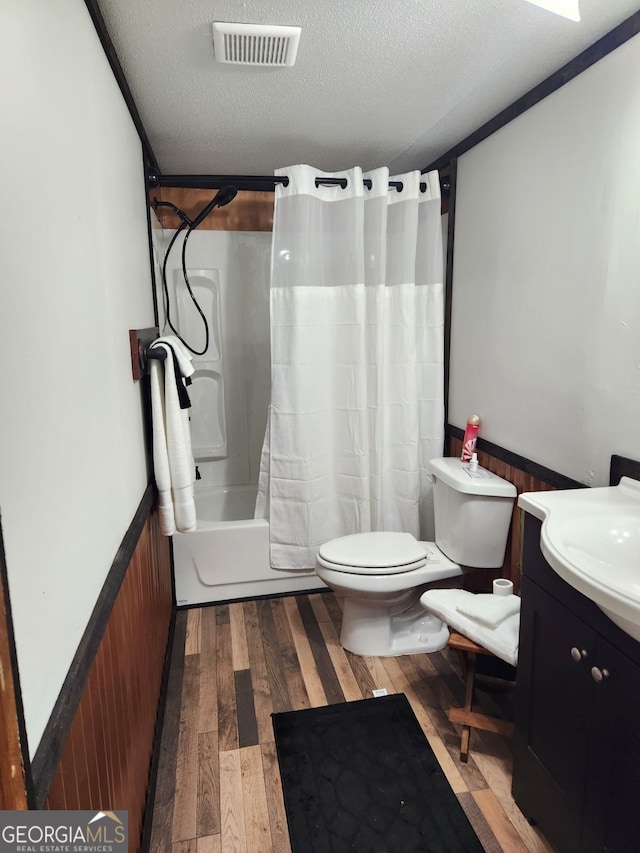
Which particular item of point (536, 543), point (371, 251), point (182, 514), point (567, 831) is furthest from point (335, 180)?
point (567, 831)

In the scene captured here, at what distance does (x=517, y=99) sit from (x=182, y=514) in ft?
6.50

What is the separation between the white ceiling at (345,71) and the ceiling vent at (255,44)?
0.02m

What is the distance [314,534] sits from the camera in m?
2.40

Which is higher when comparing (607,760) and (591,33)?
(591,33)

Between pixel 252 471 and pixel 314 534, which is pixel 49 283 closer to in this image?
pixel 314 534

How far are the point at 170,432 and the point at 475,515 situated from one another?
124 cm

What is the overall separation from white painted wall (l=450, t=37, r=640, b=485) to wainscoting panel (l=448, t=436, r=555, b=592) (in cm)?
8

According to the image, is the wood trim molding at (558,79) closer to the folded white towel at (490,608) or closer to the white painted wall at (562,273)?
the white painted wall at (562,273)

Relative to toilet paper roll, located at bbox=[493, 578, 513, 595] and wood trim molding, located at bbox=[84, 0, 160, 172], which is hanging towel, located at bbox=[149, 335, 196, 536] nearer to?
wood trim molding, located at bbox=[84, 0, 160, 172]

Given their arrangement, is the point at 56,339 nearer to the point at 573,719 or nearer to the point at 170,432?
the point at 170,432

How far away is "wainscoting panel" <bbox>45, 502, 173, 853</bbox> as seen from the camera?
2.81 feet

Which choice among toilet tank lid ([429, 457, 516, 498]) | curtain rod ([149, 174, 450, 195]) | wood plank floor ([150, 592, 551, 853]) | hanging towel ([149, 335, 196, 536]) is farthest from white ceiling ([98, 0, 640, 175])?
wood plank floor ([150, 592, 551, 853])

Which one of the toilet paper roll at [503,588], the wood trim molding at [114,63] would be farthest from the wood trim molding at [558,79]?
the toilet paper roll at [503,588]

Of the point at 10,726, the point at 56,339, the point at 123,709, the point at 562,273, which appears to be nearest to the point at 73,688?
the point at 10,726
